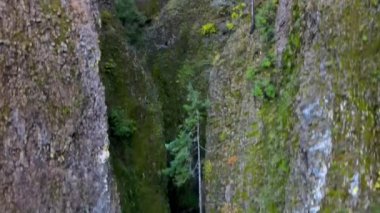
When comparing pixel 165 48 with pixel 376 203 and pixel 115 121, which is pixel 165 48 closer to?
pixel 115 121

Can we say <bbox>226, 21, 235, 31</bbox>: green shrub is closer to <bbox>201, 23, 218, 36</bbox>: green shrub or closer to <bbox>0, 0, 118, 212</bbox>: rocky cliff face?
<bbox>201, 23, 218, 36</bbox>: green shrub

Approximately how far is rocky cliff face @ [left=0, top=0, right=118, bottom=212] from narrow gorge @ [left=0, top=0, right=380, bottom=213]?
20 mm

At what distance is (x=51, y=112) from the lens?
10.7 m

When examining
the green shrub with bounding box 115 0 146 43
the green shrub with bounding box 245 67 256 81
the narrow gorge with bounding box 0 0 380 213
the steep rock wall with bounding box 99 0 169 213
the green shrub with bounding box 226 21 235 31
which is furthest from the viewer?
the green shrub with bounding box 115 0 146 43

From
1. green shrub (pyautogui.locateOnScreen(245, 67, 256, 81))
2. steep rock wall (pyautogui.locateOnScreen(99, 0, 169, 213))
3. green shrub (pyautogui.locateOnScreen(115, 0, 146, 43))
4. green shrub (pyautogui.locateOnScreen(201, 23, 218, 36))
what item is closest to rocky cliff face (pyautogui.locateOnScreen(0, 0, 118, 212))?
steep rock wall (pyautogui.locateOnScreen(99, 0, 169, 213))

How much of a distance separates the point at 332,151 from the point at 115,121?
20.2ft

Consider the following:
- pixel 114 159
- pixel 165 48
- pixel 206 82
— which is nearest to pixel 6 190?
pixel 114 159

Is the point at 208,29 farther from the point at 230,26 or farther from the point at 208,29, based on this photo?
the point at 230,26

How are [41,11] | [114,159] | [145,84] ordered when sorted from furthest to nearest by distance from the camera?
[145,84] → [114,159] → [41,11]

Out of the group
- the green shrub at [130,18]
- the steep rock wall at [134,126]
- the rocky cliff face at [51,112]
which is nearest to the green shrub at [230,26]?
the steep rock wall at [134,126]

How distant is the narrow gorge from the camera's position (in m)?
10.3

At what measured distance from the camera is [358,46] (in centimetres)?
1066

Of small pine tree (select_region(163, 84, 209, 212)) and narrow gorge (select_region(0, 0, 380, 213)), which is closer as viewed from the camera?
narrow gorge (select_region(0, 0, 380, 213))

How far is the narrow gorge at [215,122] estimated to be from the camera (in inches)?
404
